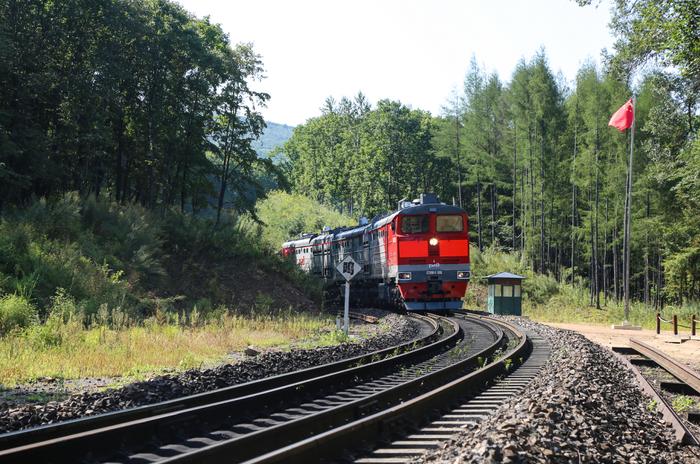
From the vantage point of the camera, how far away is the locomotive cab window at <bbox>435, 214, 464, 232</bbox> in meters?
23.7

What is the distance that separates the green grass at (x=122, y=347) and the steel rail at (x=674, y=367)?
7238 mm

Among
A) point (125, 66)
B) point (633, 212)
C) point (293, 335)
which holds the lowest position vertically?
point (293, 335)

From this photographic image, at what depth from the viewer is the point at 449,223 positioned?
78.1ft

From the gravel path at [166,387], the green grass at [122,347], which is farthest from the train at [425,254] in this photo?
the gravel path at [166,387]

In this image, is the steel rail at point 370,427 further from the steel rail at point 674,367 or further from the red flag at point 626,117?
the red flag at point 626,117

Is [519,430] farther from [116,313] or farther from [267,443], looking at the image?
[116,313]

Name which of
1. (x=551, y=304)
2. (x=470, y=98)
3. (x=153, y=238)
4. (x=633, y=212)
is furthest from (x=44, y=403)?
(x=470, y=98)

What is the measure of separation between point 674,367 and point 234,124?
79.5 ft

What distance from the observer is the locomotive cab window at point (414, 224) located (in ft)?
76.3

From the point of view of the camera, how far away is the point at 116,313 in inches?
647

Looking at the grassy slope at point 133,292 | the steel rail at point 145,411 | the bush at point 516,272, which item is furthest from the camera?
the bush at point 516,272

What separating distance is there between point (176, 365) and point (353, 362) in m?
3.16

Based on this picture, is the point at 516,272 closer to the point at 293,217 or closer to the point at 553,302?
the point at 553,302

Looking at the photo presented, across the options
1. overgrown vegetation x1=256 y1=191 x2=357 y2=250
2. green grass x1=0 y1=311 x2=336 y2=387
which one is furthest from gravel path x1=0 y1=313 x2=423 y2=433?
overgrown vegetation x1=256 y1=191 x2=357 y2=250
